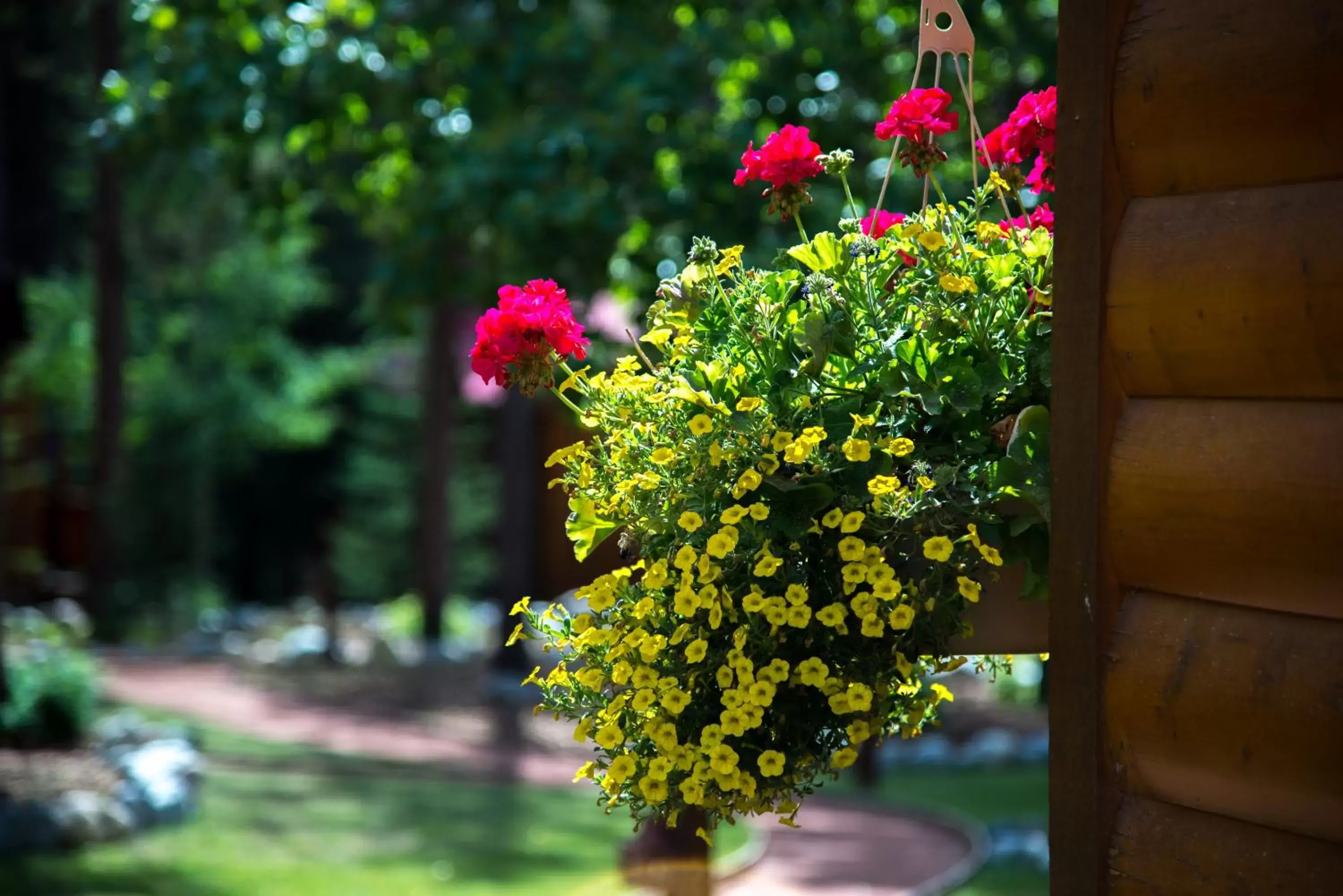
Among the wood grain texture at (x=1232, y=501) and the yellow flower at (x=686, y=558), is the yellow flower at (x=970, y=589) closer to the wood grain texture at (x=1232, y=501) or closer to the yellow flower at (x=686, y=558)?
the wood grain texture at (x=1232, y=501)

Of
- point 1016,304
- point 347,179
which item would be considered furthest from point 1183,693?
point 347,179

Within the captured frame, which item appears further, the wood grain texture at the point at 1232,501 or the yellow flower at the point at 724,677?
the yellow flower at the point at 724,677

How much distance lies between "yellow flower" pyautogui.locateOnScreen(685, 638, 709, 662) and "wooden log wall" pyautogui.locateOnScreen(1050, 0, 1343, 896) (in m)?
0.39

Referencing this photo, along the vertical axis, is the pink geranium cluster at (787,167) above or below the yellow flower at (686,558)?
above

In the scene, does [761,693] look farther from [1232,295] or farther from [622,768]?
[1232,295]

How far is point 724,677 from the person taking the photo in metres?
1.62

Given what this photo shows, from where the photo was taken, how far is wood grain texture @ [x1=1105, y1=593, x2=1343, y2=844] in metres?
1.26

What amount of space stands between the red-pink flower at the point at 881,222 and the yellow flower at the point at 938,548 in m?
0.44

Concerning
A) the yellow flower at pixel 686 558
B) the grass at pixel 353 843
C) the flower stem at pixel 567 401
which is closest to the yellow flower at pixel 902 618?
the yellow flower at pixel 686 558

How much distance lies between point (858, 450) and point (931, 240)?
29 cm

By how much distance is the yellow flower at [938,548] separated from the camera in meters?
1.56

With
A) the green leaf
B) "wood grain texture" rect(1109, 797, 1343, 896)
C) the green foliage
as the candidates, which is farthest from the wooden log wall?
the green foliage

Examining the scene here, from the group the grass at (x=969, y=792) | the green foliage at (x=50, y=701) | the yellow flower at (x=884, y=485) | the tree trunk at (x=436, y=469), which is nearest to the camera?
the yellow flower at (x=884, y=485)

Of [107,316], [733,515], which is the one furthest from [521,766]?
[733,515]
